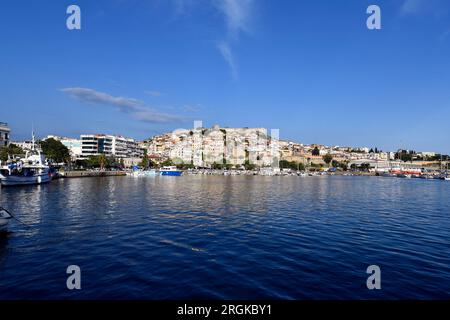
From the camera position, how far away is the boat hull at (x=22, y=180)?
59812mm

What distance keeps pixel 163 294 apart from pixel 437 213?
112 feet

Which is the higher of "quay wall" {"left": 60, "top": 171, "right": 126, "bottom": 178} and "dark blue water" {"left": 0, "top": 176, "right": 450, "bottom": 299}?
"quay wall" {"left": 60, "top": 171, "right": 126, "bottom": 178}

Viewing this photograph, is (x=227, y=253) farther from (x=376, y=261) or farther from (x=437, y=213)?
(x=437, y=213)

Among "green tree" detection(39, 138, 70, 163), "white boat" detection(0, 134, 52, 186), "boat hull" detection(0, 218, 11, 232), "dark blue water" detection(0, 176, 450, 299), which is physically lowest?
"dark blue water" detection(0, 176, 450, 299)

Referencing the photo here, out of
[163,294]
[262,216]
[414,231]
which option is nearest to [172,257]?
[163,294]

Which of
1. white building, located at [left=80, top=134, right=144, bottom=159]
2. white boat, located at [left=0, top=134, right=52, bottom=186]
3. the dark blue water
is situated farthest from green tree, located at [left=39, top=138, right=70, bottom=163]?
the dark blue water

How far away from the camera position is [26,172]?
218ft

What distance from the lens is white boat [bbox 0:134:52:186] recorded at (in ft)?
201

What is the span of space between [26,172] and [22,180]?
3.62m

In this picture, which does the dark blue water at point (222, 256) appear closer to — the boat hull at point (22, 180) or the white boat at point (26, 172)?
the boat hull at point (22, 180)

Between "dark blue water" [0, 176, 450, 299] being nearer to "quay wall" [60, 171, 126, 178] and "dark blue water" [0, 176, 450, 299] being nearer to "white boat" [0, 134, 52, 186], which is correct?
"white boat" [0, 134, 52, 186]

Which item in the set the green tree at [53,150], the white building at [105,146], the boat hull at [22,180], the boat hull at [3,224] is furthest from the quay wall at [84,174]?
the boat hull at [3,224]

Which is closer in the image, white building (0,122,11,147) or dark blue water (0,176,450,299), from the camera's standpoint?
dark blue water (0,176,450,299)

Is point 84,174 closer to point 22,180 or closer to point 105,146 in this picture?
point 22,180
